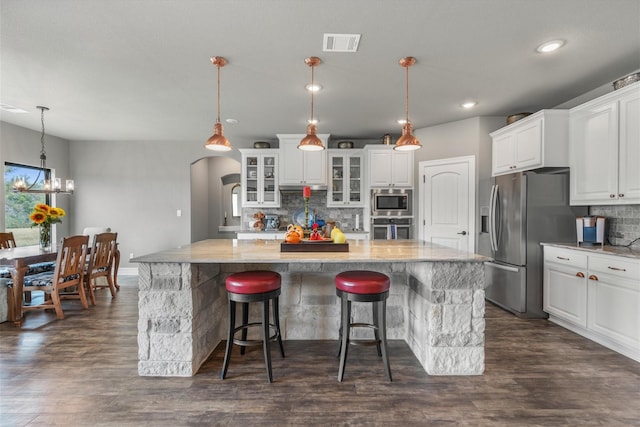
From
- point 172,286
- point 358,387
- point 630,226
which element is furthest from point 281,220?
point 630,226

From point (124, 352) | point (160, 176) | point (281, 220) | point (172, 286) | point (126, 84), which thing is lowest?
point (124, 352)

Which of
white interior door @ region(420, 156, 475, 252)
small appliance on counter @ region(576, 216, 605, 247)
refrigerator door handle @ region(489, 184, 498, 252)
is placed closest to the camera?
small appliance on counter @ region(576, 216, 605, 247)

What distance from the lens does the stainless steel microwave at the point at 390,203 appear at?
4953 millimetres

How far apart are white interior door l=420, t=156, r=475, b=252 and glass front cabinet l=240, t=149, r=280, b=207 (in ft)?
8.16

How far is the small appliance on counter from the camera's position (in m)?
3.05

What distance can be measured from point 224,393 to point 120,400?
2.09 ft

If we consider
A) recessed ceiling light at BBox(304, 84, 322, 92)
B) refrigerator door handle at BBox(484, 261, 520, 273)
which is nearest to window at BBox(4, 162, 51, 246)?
recessed ceiling light at BBox(304, 84, 322, 92)

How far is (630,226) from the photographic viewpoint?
2947 millimetres

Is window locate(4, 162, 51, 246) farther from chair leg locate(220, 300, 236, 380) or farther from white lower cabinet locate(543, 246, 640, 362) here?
white lower cabinet locate(543, 246, 640, 362)

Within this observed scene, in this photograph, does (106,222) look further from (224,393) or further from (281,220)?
(224,393)

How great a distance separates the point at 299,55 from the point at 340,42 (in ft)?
1.29

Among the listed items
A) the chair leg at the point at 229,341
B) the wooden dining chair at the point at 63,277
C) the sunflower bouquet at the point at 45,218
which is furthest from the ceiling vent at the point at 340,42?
the sunflower bouquet at the point at 45,218

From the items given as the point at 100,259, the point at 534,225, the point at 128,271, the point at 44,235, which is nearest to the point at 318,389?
the point at 534,225

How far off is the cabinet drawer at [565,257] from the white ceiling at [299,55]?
1753 millimetres
